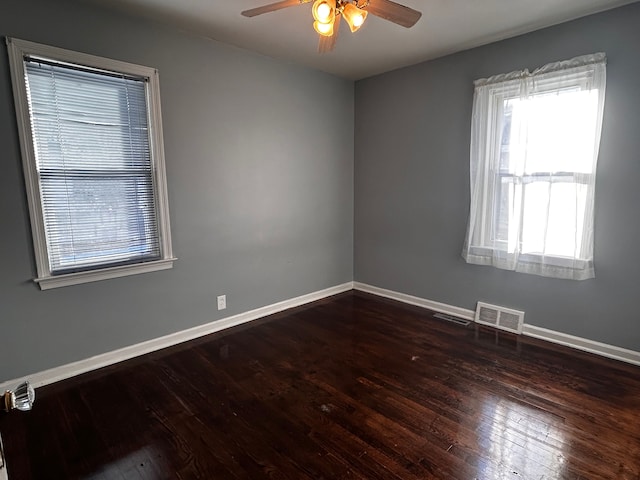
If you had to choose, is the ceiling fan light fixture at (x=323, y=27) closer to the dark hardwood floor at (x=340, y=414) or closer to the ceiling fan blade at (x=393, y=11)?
the ceiling fan blade at (x=393, y=11)

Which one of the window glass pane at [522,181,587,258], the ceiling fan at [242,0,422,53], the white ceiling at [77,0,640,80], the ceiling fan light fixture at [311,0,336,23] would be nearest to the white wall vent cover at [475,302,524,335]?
the window glass pane at [522,181,587,258]

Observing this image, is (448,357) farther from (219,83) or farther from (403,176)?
(219,83)

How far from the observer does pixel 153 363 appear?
268 centimetres

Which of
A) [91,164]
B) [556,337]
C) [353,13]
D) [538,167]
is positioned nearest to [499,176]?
[538,167]

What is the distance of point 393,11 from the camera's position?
1784 mm

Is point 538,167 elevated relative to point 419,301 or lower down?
elevated

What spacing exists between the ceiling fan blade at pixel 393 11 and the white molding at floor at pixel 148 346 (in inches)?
106

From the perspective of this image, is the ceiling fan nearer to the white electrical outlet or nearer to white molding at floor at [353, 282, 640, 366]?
the white electrical outlet

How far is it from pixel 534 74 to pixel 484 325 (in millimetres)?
2184

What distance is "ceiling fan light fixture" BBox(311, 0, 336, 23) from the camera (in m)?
1.70

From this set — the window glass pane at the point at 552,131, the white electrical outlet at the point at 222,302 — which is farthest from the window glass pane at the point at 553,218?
the white electrical outlet at the point at 222,302

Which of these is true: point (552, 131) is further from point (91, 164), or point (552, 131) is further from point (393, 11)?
point (91, 164)

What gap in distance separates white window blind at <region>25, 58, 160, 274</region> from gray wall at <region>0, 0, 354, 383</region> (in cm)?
14

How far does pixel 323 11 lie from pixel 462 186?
7.39 ft
